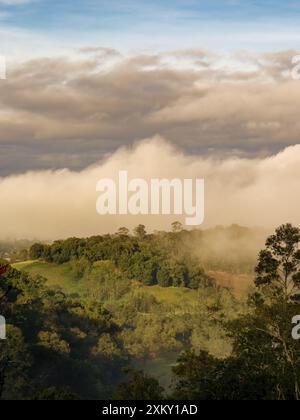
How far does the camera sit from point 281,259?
5519cm

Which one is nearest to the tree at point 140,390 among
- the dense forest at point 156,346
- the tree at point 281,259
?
the dense forest at point 156,346

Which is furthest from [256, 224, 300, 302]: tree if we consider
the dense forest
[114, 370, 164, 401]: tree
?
[114, 370, 164, 401]: tree

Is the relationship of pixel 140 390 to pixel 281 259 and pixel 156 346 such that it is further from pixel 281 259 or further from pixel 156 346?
pixel 156 346

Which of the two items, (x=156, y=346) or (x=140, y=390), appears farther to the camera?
(x=156, y=346)

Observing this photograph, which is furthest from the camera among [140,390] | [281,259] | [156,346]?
[156,346]

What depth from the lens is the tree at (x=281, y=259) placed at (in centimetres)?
5422

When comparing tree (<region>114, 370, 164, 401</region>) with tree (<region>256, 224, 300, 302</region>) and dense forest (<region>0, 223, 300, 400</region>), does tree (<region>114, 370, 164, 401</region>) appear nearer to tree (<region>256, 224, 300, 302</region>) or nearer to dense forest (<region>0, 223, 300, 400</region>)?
dense forest (<region>0, 223, 300, 400</region>)

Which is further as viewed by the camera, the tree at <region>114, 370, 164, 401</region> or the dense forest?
the tree at <region>114, 370, 164, 401</region>

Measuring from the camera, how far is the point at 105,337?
5349 inches

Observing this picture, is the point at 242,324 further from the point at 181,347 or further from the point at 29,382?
the point at 181,347

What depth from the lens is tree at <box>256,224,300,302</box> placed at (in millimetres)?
54219

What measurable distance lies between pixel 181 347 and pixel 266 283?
123m

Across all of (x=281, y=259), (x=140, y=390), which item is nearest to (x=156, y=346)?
(x=140, y=390)
